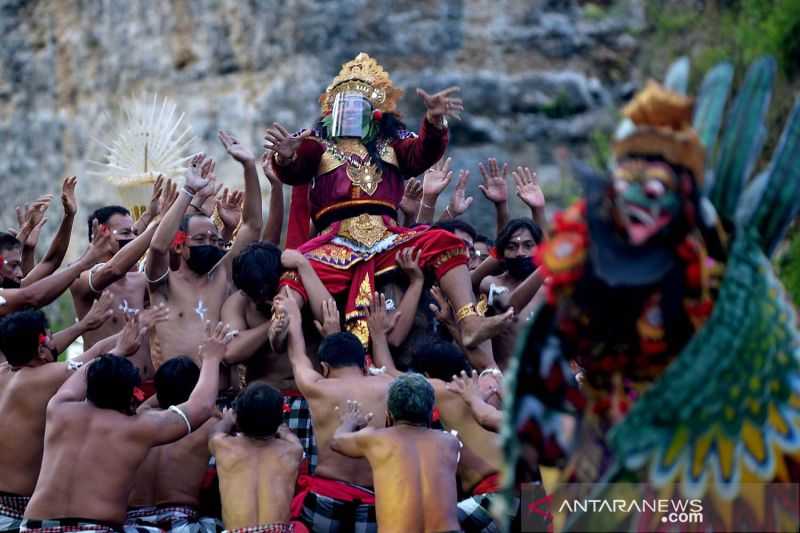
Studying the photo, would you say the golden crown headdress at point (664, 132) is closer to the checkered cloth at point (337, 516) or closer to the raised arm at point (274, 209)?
the checkered cloth at point (337, 516)

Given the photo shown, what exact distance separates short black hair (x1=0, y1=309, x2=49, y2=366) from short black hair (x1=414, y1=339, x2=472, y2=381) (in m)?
1.89

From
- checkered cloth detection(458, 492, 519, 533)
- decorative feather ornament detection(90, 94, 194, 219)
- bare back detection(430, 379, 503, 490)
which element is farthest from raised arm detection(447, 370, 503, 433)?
decorative feather ornament detection(90, 94, 194, 219)

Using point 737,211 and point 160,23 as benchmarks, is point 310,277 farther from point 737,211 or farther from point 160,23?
point 160,23

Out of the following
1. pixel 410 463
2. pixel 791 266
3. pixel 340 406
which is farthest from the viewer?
pixel 791 266

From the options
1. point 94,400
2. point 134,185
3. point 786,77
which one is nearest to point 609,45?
point 786,77

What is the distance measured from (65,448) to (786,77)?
1232cm

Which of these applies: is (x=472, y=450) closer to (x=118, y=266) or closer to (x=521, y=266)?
(x=521, y=266)

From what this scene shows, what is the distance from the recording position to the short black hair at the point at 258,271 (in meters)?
8.09

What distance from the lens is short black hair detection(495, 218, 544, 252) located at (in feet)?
28.5

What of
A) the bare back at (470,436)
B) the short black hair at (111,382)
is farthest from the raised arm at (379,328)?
the short black hair at (111,382)

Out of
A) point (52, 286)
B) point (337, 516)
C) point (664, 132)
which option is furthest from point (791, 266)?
point (664, 132)

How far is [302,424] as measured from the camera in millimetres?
8008

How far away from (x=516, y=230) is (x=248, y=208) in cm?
154

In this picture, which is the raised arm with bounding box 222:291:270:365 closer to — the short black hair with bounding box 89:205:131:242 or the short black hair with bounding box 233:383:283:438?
the short black hair with bounding box 233:383:283:438
